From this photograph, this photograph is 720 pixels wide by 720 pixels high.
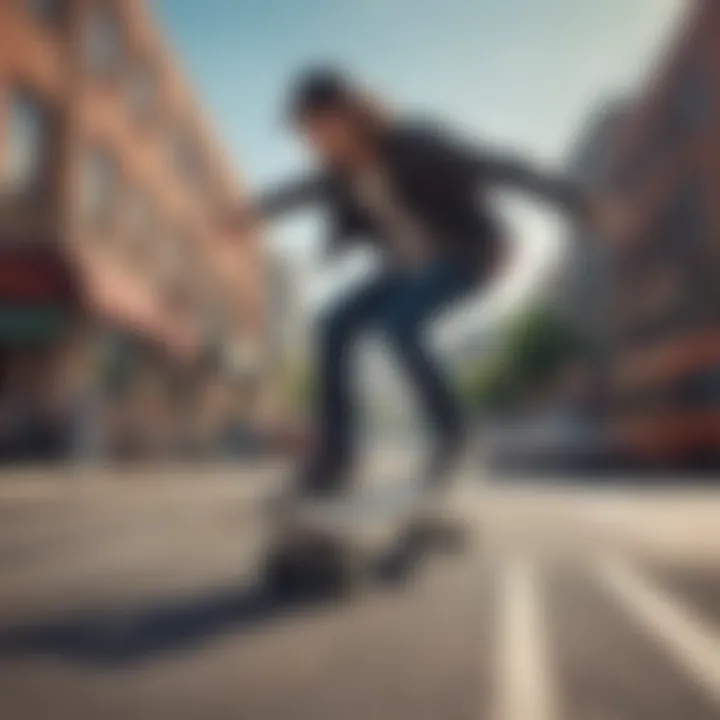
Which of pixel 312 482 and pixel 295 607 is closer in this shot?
pixel 295 607

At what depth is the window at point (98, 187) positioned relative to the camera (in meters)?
20.9

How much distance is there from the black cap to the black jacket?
454 millimetres

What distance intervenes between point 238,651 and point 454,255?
256 cm

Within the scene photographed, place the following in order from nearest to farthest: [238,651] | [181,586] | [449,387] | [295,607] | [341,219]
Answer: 1. [238,651]
2. [295,607]
3. [181,586]
4. [341,219]
5. [449,387]

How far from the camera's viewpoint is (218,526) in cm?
734

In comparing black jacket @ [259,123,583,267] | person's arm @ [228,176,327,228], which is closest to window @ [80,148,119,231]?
person's arm @ [228,176,327,228]

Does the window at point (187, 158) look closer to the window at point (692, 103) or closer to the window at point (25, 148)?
the window at point (25, 148)

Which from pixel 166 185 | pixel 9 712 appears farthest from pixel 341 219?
pixel 166 185

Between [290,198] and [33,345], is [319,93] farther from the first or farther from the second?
[33,345]

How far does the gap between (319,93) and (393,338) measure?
1.41 m

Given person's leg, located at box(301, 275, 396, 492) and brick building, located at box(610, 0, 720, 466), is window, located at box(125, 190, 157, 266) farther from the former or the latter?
person's leg, located at box(301, 275, 396, 492)

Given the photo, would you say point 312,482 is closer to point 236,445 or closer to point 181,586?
point 181,586

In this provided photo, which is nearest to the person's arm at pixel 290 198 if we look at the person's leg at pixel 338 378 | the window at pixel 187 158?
the person's leg at pixel 338 378

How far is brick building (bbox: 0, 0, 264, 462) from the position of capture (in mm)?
17047
